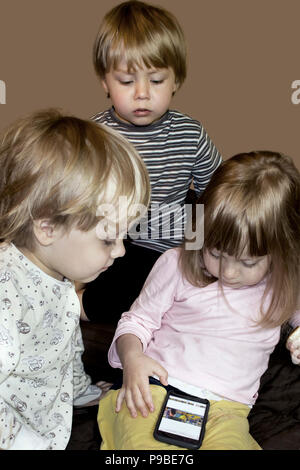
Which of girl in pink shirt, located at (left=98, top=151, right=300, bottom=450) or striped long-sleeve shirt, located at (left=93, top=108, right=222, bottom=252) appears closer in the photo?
girl in pink shirt, located at (left=98, top=151, right=300, bottom=450)

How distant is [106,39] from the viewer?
6.14ft

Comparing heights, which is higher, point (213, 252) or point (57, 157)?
point (57, 157)

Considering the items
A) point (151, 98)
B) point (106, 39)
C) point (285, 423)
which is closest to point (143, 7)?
point (106, 39)

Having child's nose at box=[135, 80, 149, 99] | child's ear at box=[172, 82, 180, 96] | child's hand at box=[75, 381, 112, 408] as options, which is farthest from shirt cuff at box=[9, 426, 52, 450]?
child's ear at box=[172, 82, 180, 96]

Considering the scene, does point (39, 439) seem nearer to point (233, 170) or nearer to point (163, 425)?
point (163, 425)

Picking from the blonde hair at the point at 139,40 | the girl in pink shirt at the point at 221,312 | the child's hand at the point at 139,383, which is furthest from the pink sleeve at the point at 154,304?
the blonde hair at the point at 139,40

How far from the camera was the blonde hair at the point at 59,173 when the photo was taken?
1219 mm

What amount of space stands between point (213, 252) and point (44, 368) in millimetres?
503

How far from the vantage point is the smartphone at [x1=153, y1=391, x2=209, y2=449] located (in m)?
1.33

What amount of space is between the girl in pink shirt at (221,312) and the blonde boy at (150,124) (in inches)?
17.0

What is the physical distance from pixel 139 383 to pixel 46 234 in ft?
1.42

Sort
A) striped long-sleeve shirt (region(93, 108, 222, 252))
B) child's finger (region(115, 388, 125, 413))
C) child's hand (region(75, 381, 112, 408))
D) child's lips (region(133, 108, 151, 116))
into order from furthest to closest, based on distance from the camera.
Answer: striped long-sleeve shirt (region(93, 108, 222, 252)) < child's lips (region(133, 108, 151, 116)) < child's hand (region(75, 381, 112, 408)) < child's finger (region(115, 388, 125, 413))

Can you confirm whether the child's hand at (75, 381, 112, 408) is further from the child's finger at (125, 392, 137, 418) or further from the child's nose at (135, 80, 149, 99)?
the child's nose at (135, 80, 149, 99)
